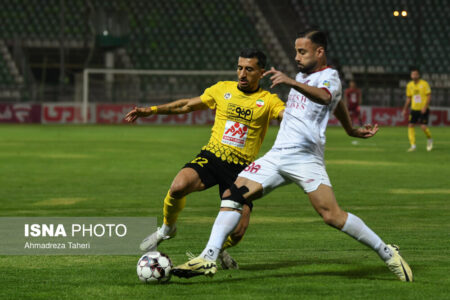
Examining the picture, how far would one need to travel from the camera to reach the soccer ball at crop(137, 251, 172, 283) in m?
6.25

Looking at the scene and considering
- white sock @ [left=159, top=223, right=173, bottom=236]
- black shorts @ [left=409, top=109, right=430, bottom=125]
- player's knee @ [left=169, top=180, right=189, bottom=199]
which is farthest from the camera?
black shorts @ [left=409, top=109, right=430, bottom=125]

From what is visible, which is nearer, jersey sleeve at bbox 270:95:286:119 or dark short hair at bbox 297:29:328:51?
dark short hair at bbox 297:29:328:51

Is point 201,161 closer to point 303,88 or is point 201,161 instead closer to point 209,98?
point 209,98

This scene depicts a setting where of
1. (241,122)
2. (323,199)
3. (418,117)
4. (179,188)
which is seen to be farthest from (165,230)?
(418,117)

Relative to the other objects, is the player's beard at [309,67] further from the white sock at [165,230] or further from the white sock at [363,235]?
the white sock at [165,230]

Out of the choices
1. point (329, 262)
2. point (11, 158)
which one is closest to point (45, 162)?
point (11, 158)

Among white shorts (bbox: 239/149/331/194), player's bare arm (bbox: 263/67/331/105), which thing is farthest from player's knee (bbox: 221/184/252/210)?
player's bare arm (bbox: 263/67/331/105)

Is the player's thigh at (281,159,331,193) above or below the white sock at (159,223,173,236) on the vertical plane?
above

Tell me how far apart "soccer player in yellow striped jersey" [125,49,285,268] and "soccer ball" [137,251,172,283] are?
1.01 metres

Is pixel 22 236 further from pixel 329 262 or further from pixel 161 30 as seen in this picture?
pixel 161 30

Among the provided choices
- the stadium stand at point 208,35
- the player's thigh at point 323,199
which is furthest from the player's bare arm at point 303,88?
the stadium stand at point 208,35

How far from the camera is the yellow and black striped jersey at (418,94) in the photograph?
24.5 m

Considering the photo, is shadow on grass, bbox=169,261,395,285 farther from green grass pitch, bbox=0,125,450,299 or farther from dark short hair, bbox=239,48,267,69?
dark short hair, bbox=239,48,267,69

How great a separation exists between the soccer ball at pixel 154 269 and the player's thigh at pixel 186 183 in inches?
38.6
